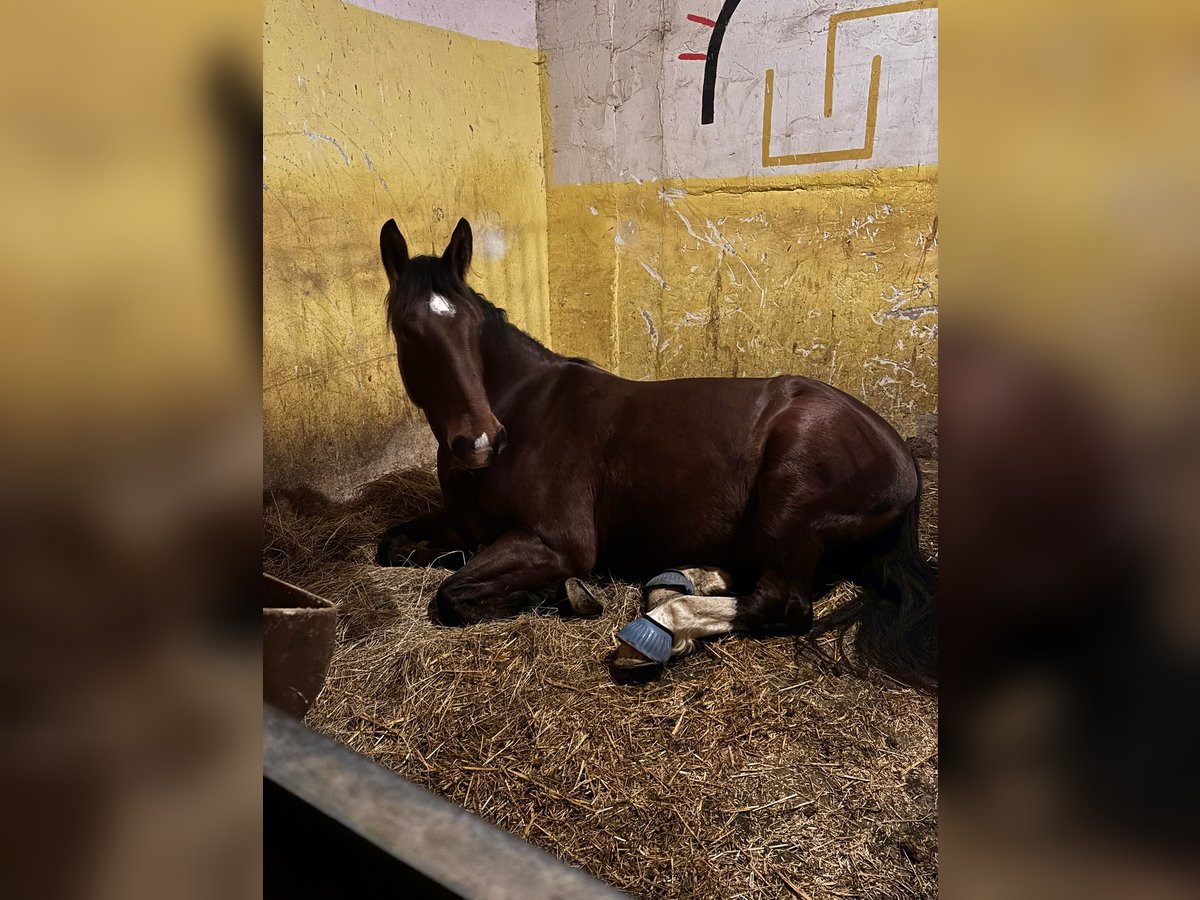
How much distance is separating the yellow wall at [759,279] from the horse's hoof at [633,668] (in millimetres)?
2539

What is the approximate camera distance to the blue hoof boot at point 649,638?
92.5 inches

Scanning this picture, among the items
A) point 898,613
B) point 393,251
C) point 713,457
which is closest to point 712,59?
point 393,251

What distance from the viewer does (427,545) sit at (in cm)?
343

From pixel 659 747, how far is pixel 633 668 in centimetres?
34

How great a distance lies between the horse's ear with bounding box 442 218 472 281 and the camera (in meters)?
2.93
